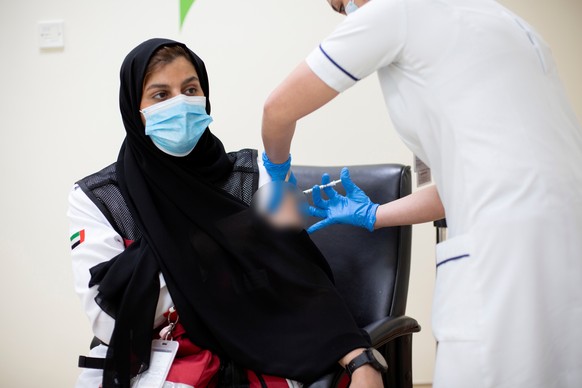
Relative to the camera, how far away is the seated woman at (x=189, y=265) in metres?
1.31

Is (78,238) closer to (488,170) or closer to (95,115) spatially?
(488,170)

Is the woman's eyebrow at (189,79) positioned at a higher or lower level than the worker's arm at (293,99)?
higher

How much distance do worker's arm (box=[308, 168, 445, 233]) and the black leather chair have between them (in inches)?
2.5

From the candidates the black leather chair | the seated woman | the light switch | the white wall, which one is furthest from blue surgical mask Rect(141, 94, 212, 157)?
the light switch

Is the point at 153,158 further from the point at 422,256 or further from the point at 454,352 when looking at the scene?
the point at 422,256

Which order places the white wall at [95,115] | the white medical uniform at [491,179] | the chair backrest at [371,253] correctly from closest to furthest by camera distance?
the white medical uniform at [491,179] → the chair backrest at [371,253] → the white wall at [95,115]

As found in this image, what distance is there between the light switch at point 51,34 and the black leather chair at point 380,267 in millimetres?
1563

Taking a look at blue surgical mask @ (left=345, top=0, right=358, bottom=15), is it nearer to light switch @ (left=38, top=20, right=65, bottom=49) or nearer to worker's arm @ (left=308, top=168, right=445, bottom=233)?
worker's arm @ (left=308, top=168, right=445, bottom=233)

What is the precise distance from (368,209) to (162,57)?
2.27 feet

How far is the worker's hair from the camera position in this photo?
1505 mm

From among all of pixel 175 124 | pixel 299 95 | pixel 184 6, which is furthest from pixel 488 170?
pixel 184 6

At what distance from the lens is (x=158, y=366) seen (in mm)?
1292

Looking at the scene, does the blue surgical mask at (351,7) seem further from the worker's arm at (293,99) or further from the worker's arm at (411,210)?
the worker's arm at (411,210)

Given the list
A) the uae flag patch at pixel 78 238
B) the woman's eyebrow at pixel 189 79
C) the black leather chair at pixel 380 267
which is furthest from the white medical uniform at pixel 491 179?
the uae flag patch at pixel 78 238
